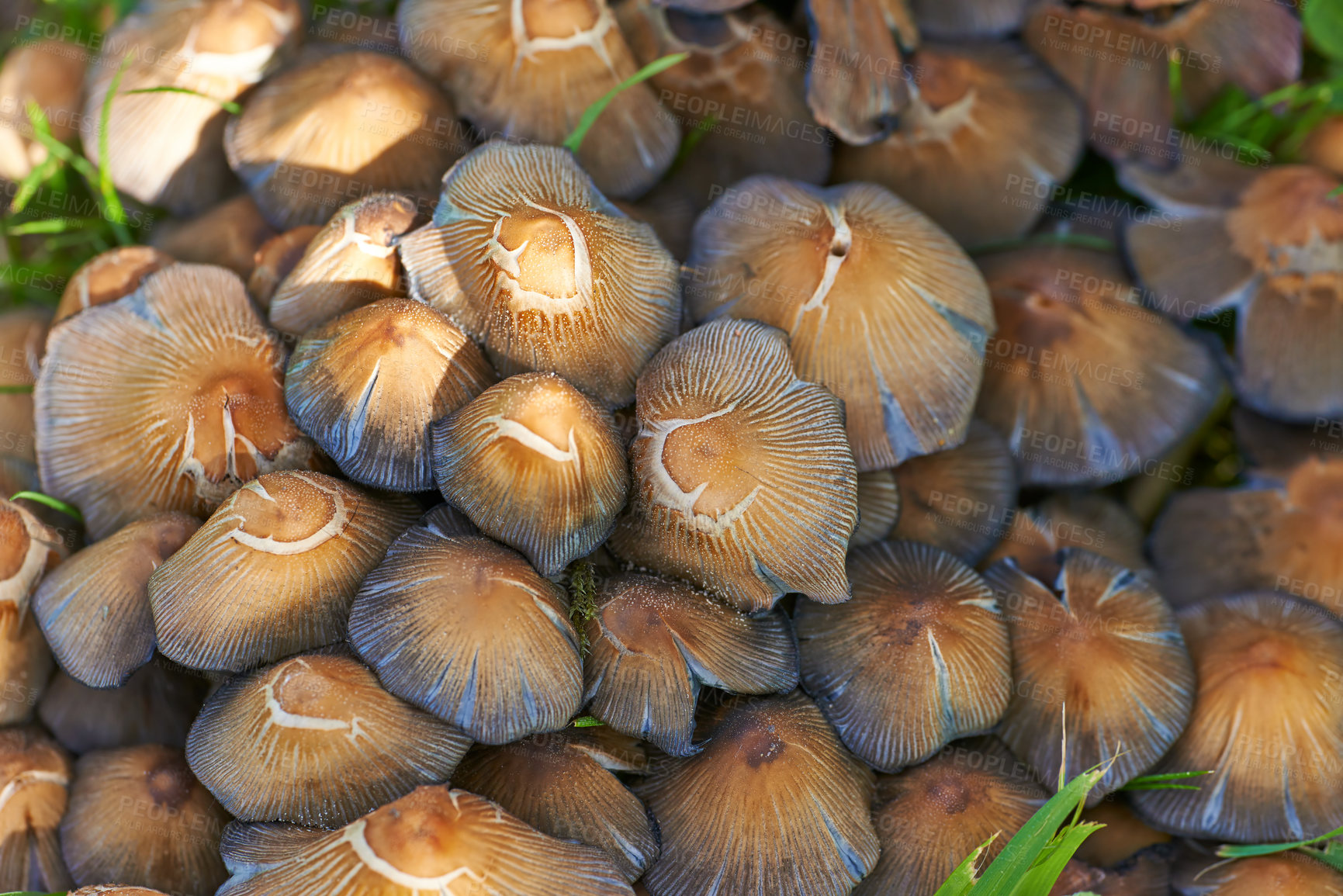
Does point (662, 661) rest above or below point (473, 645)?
below

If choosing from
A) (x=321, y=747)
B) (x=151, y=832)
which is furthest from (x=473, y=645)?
(x=151, y=832)

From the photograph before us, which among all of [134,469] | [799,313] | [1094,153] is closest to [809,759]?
[799,313]

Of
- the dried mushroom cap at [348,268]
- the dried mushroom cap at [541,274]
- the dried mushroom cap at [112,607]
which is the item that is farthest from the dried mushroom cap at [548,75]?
the dried mushroom cap at [112,607]

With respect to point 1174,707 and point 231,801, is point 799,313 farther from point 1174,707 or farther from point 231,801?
point 231,801

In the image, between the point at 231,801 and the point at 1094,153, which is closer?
the point at 231,801

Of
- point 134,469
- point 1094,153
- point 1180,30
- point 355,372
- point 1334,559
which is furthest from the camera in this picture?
point 1094,153

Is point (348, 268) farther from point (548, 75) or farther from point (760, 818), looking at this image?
point (760, 818)

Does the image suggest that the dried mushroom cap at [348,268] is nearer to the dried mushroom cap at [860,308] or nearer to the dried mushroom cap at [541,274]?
the dried mushroom cap at [541,274]
